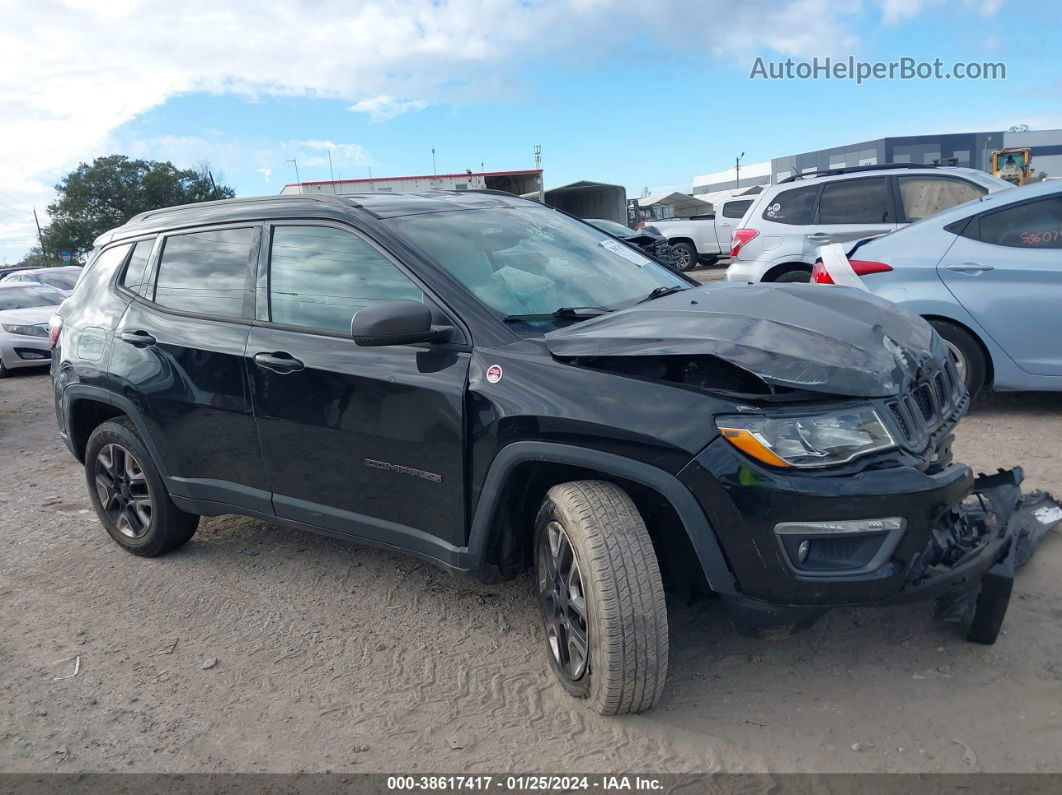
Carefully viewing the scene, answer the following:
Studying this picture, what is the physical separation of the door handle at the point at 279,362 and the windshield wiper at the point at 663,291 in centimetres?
145

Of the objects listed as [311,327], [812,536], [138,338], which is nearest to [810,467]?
[812,536]

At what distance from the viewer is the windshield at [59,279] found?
51.2 ft

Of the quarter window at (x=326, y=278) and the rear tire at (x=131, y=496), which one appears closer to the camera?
the quarter window at (x=326, y=278)

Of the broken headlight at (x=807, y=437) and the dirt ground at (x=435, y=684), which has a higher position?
the broken headlight at (x=807, y=437)

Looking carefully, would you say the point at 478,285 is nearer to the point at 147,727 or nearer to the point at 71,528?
the point at 147,727

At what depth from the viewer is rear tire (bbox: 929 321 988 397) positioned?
17.9ft

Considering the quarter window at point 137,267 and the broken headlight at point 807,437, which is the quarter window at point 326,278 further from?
the broken headlight at point 807,437

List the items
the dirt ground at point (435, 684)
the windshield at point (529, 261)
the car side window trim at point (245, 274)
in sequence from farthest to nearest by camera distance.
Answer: the car side window trim at point (245, 274) < the windshield at point (529, 261) < the dirt ground at point (435, 684)

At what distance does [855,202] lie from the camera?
8391 mm

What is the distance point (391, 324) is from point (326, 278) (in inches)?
30.4

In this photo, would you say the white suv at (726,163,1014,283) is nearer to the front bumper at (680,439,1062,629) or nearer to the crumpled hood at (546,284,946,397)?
the crumpled hood at (546,284,946,397)

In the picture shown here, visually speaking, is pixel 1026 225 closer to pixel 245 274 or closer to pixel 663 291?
pixel 663 291

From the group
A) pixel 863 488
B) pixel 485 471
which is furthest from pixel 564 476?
pixel 863 488

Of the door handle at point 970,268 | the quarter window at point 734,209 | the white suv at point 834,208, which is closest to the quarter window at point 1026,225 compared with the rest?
the door handle at point 970,268
